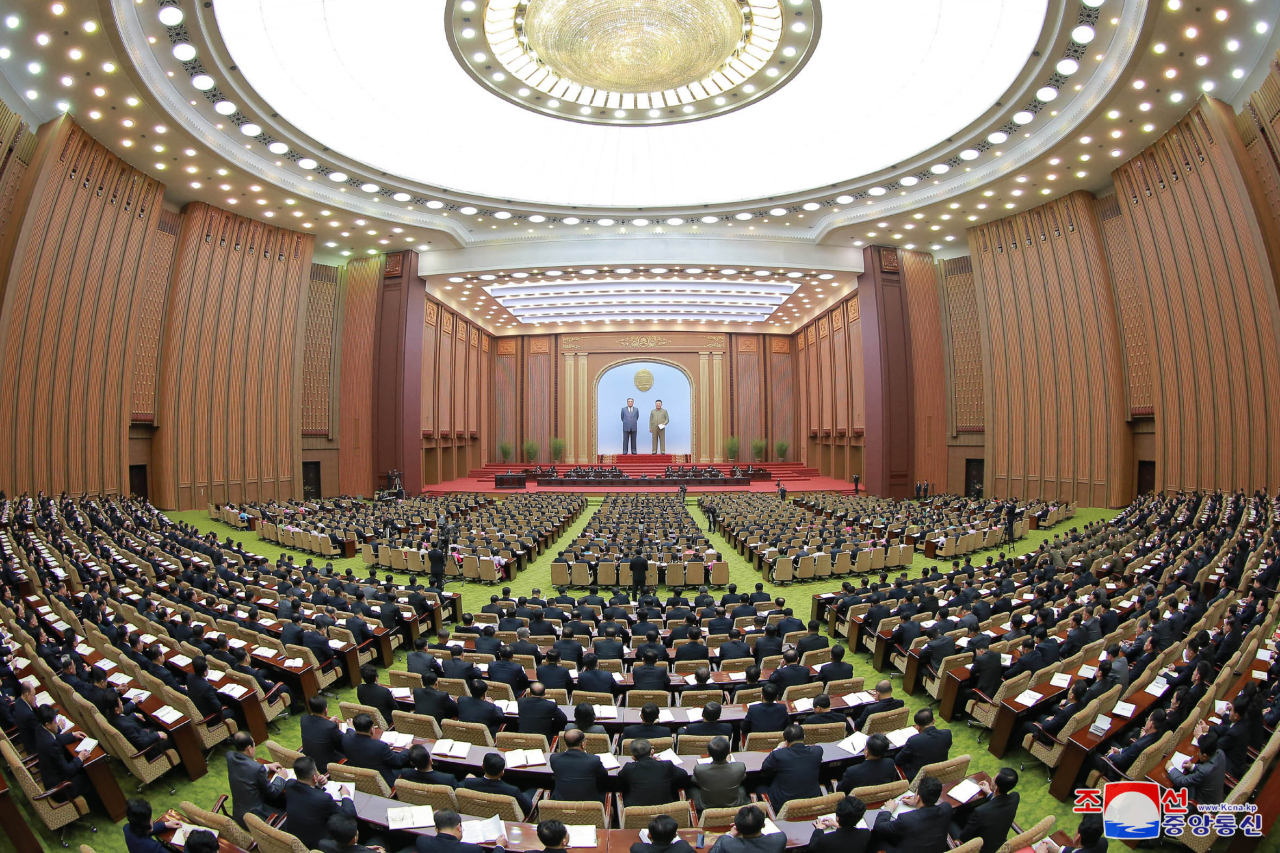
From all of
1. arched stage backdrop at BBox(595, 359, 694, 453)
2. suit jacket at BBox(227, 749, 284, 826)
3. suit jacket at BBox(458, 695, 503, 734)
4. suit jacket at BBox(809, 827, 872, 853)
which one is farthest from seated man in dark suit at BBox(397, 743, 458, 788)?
arched stage backdrop at BBox(595, 359, 694, 453)

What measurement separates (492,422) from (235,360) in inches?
634

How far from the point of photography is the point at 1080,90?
15.4 meters

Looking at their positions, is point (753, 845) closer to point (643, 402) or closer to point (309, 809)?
point (309, 809)

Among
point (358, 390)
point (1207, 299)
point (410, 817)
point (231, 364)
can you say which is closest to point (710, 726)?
point (410, 817)

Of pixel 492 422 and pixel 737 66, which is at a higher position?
pixel 737 66

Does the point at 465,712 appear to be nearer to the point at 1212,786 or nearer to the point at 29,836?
the point at 29,836

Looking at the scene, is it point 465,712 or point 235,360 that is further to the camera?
point 235,360

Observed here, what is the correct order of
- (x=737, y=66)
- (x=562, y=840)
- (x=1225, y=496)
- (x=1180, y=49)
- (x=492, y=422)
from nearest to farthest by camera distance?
1. (x=562, y=840)
2. (x=1180, y=49)
3. (x=1225, y=496)
4. (x=737, y=66)
5. (x=492, y=422)

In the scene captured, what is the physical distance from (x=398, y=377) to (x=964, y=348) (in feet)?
73.0

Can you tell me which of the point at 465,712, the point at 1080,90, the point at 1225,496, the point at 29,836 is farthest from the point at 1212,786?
the point at 1080,90

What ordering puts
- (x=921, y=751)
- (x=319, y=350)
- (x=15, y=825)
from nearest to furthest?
1. (x=15, y=825)
2. (x=921, y=751)
3. (x=319, y=350)

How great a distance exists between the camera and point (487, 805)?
12.8 feet

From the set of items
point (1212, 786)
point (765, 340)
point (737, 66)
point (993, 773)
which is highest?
point (737, 66)

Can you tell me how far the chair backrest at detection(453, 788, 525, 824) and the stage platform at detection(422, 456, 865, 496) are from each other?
2367 centimetres
